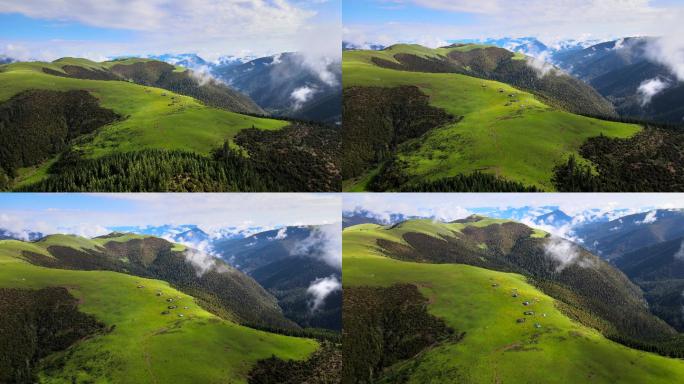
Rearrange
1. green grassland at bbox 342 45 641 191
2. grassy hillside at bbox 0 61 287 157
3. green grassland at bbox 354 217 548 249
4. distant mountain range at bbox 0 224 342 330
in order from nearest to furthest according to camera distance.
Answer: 1. green grassland at bbox 354 217 548 249
2. distant mountain range at bbox 0 224 342 330
3. green grassland at bbox 342 45 641 191
4. grassy hillside at bbox 0 61 287 157

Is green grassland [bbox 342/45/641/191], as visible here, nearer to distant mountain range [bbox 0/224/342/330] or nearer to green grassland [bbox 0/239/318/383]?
distant mountain range [bbox 0/224/342/330]

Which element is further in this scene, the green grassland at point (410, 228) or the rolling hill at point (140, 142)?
the green grassland at point (410, 228)

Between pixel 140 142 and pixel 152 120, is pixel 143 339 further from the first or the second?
pixel 152 120

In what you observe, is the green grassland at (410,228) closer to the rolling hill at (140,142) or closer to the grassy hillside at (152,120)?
the rolling hill at (140,142)

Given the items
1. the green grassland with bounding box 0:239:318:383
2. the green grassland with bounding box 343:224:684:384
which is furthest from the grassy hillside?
the green grassland with bounding box 343:224:684:384

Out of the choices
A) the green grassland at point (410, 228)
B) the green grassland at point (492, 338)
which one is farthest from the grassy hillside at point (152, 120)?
the green grassland at point (492, 338)

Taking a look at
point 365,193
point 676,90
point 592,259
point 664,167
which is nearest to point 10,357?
point 365,193

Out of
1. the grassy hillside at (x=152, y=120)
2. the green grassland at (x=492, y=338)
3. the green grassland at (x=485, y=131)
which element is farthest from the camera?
the grassy hillside at (x=152, y=120)
